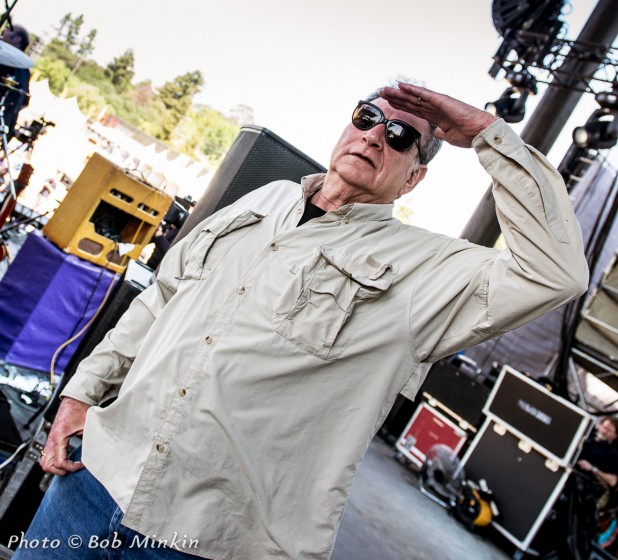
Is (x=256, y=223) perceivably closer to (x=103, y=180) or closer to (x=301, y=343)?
(x=301, y=343)

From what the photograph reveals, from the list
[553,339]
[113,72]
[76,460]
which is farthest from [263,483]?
[113,72]

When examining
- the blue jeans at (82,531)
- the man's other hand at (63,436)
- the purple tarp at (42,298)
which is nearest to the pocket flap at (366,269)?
the blue jeans at (82,531)

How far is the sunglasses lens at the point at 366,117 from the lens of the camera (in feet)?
4.95

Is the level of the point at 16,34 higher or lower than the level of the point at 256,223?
higher

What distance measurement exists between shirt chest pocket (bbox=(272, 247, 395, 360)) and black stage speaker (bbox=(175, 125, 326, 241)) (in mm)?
981

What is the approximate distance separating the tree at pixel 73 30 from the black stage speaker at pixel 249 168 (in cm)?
8301

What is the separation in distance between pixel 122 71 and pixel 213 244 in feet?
244

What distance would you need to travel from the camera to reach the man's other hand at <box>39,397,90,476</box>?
53.5 inches

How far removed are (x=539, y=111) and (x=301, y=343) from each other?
737 cm

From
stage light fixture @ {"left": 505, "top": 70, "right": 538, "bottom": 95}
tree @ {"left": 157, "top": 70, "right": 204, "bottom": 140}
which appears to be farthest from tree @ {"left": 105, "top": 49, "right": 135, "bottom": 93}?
stage light fixture @ {"left": 505, "top": 70, "right": 538, "bottom": 95}

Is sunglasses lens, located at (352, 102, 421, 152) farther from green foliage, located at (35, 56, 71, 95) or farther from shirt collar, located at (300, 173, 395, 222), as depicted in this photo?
green foliage, located at (35, 56, 71, 95)

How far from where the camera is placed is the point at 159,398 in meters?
1.22

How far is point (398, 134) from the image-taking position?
1470 millimetres

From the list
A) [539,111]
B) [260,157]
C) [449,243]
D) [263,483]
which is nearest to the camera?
[263,483]
